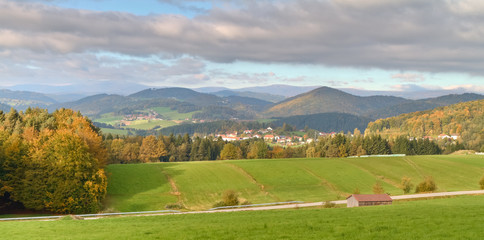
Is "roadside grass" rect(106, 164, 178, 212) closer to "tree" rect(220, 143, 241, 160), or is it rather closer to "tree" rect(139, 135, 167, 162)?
"tree" rect(139, 135, 167, 162)

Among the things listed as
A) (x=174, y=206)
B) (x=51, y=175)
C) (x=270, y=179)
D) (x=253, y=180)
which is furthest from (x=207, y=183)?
(x=51, y=175)

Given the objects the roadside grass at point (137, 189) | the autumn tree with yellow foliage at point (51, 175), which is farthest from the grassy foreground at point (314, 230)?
the roadside grass at point (137, 189)

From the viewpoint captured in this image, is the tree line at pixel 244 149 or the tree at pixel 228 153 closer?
the tree line at pixel 244 149

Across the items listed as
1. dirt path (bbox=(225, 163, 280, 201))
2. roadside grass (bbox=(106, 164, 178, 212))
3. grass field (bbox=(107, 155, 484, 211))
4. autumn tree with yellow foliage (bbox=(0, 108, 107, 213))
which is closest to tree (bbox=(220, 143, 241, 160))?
grass field (bbox=(107, 155, 484, 211))

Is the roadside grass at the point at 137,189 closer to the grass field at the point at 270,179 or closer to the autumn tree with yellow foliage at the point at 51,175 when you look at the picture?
the grass field at the point at 270,179

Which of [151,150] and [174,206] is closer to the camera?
[174,206]

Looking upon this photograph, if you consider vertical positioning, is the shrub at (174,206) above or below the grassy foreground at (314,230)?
below

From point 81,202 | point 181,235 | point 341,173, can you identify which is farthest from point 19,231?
point 341,173

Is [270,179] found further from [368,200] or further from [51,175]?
[51,175]

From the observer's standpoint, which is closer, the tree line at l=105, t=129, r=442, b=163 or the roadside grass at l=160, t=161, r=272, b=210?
the roadside grass at l=160, t=161, r=272, b=210

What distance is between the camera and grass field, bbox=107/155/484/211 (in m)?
72.2

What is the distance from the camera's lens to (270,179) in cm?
8756

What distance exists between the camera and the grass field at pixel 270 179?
237ft

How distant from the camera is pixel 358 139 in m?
157
